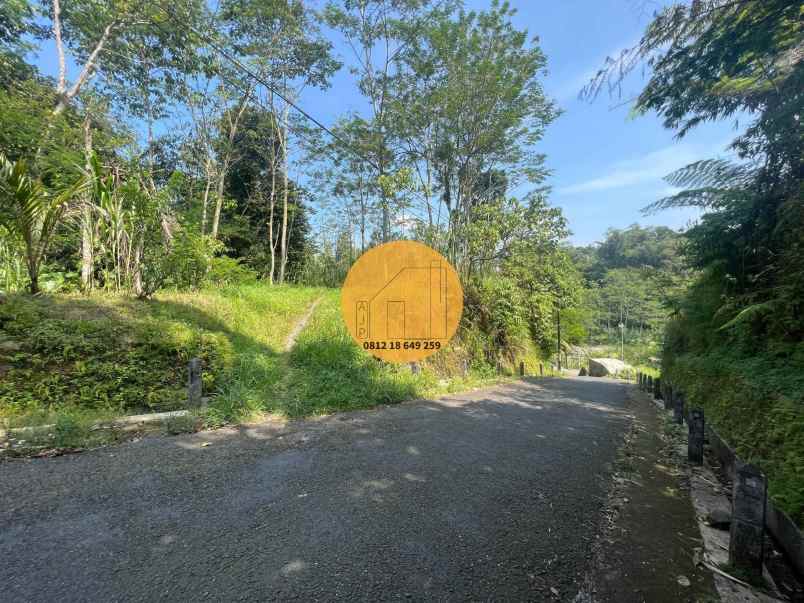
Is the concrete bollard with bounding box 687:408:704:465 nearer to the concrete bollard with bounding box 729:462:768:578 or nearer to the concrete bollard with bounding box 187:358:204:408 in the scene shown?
the concrete bollard with bounding box 729:462:768:578

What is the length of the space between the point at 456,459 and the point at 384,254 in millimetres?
4896

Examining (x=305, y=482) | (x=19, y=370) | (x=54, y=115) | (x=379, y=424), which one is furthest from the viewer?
(x=54, y=115)

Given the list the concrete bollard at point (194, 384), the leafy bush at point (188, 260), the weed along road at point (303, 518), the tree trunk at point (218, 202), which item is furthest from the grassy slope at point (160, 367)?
the tree trunk at point (218, 202)

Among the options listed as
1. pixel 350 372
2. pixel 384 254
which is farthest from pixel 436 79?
pixel 350 372

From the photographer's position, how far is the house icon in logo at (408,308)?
665 centimetres

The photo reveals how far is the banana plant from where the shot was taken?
3.81m

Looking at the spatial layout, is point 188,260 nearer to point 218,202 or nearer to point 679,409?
point 218,202

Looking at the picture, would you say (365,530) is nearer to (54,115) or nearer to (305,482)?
(305,482)

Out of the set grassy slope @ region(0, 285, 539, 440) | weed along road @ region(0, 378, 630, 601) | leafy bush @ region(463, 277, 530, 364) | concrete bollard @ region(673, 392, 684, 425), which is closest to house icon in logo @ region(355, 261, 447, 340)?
grassy slope @ region(0, 285, 539, 440)

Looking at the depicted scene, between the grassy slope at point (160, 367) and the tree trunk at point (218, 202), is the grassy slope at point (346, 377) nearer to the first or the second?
the grassy slope at point (160, 367)

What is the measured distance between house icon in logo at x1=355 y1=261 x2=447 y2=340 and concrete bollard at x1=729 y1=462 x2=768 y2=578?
5305mm

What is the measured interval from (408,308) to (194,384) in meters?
4.28

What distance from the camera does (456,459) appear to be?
2803 millimetres

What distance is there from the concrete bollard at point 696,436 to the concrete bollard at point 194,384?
525cm
